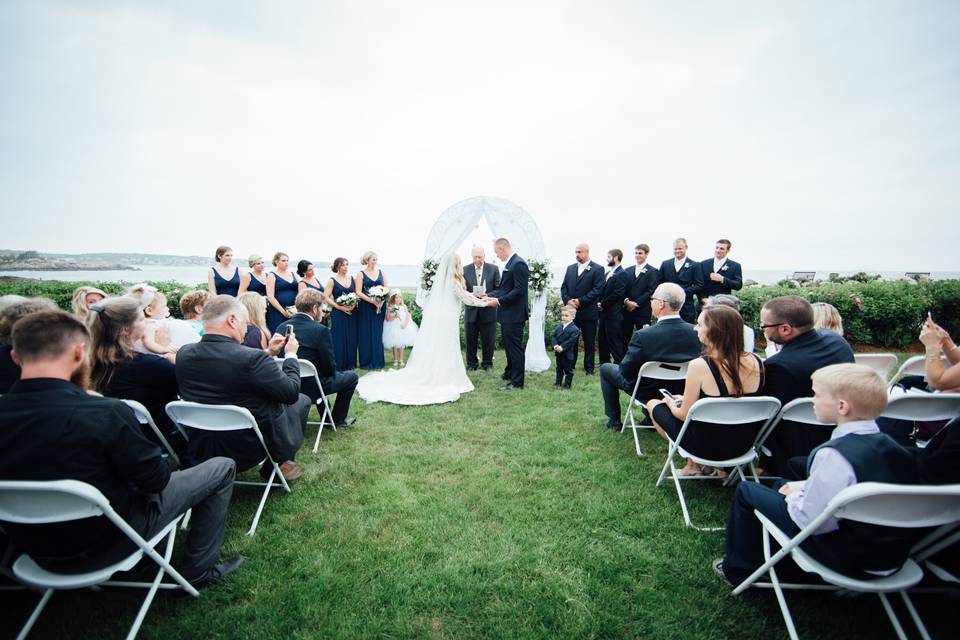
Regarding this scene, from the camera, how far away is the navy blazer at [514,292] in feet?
23.3

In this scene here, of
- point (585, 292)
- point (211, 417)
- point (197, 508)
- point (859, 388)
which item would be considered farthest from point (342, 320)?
point (859, 388)

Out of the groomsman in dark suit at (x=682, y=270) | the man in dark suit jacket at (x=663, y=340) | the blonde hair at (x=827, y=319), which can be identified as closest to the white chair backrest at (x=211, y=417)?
the man in dark suit jacket at (x=663, y=340)

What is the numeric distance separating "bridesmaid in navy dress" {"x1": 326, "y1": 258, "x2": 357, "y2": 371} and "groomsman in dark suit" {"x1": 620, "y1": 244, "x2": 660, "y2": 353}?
18.9 ft

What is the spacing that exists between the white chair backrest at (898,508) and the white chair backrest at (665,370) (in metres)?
2.47

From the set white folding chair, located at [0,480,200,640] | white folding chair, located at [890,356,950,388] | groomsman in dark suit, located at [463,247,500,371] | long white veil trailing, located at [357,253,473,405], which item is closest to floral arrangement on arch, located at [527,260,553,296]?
groomsman in dark suit, located at [463,247,500,371]

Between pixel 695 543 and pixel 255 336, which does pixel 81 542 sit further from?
pixel 695 543

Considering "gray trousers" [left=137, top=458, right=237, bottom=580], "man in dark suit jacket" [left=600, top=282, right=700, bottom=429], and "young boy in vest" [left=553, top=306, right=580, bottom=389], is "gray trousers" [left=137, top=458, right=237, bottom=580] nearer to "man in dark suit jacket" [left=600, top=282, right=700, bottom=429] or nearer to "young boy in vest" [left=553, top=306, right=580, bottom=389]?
"man in dark suit jacket" [left=600, top=282, right=700, bottom=429]

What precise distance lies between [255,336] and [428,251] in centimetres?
462

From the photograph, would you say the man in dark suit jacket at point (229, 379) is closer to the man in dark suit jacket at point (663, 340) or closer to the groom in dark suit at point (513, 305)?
the man in dark suit jacket at point (663, 340)

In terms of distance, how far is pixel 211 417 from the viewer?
2.88 metres

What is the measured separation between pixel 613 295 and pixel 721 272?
8.16 feet

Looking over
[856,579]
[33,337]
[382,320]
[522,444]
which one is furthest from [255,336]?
[856,579]

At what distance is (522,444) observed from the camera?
4.75 meters

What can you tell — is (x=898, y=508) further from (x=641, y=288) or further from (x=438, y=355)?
(x=641, y=288)
